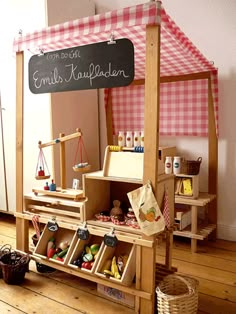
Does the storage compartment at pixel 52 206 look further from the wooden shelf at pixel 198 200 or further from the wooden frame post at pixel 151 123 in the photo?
the wooden shelf at pixel 198 200

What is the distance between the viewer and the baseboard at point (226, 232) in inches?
116

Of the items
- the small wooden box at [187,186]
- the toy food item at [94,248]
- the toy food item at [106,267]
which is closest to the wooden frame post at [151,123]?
the toy food item at [106,267]

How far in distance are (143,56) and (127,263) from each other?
1425mm

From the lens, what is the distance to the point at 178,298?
5.41ft

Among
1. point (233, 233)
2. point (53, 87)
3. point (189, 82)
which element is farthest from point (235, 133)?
point (53, 87)

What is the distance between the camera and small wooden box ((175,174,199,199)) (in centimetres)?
272

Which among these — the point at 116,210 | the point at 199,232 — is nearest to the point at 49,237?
the point at 116,210

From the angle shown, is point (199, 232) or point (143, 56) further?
point (199, 232)

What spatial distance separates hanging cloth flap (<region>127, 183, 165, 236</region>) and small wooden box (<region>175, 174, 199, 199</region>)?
1.10 meters

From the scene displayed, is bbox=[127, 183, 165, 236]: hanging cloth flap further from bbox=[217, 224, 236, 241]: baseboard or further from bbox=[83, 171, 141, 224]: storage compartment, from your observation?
bbox=[217, 224, 236, 241]: baseboard

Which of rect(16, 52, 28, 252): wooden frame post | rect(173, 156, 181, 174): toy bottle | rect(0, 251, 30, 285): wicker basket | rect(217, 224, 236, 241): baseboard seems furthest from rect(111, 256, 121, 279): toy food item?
rect(217, 224, 236, 241): baseboard

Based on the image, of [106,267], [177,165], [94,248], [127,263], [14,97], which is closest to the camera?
[127,263]

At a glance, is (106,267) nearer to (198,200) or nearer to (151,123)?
(151,123)

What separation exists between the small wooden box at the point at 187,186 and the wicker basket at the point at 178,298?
100 centimetres
